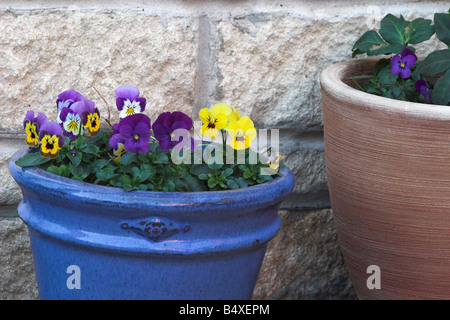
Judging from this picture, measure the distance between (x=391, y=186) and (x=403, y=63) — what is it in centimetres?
31

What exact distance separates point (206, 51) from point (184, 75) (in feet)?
0.24

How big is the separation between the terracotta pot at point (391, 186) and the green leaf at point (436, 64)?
174 millimetres

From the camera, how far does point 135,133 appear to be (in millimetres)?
1076

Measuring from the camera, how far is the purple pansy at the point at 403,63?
133 centimetres

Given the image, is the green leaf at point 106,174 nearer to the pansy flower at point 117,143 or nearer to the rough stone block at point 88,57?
the pansy flower at point 117,143

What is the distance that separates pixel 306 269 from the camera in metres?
1.62

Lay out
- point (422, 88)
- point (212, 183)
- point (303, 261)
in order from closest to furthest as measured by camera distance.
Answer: point (212, 183)
point (422, 88)
point (303, 261)

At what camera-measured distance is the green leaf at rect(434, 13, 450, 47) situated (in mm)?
1312

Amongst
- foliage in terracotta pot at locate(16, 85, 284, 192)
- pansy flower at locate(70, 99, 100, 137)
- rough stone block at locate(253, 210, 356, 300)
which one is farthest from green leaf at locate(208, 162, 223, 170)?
rough stone block at locate(253, 210, 356, 300)

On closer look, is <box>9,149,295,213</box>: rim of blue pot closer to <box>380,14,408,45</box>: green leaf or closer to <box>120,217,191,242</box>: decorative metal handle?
<box>120,217,191,242</box>: decorative metal handle

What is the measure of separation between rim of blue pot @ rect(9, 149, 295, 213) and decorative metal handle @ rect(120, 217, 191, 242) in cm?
2

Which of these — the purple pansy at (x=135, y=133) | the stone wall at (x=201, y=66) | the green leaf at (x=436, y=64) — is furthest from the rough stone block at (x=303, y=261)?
the purple pansy at (x=135, y=133)

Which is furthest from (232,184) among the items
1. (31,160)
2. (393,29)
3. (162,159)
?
(393,29)

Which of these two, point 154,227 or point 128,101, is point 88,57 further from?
point 154,227
